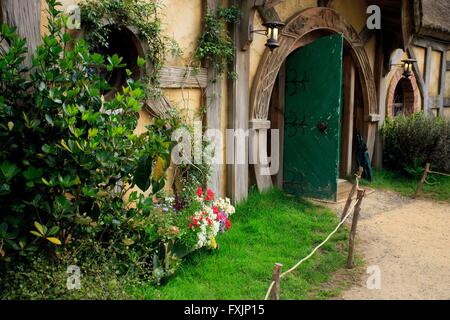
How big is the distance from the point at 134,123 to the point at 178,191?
5.67 ft

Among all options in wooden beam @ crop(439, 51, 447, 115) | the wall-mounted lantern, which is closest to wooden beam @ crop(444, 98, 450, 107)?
wooden beam @ crop(439, 51, 447, 115)

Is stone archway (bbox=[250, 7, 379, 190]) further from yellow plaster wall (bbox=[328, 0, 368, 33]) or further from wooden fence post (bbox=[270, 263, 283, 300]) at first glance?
wooden fence post (bbox=[270, 263, 283, 300])

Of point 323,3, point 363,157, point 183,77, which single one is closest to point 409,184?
point 363,157

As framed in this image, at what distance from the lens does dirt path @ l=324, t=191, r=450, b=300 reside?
150 inches

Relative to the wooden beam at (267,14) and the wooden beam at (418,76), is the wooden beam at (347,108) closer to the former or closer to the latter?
the wooden beam at (267,14)

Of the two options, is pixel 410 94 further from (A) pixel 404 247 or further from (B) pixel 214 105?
(B) pixel 214 105

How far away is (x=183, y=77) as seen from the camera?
4770mm

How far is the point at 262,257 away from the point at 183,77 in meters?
2.16

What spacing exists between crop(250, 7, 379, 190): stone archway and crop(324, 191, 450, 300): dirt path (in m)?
1.59

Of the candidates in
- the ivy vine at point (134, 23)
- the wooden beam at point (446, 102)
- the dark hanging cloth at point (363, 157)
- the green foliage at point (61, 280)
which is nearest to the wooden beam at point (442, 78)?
the wooden beam at point (446, 102)

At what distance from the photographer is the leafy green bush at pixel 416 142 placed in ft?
26.5

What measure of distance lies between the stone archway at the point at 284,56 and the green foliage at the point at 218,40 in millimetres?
689
